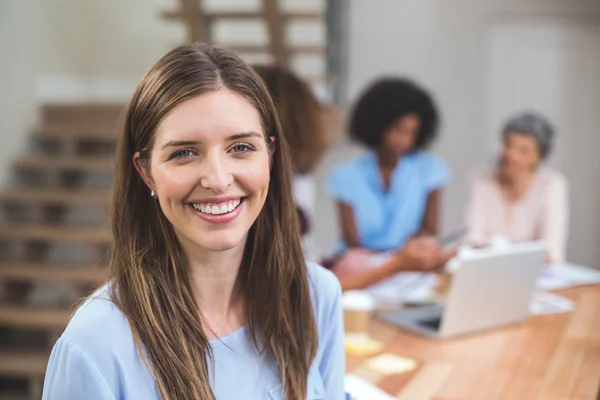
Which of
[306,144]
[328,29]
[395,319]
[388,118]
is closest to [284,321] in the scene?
[395,319]

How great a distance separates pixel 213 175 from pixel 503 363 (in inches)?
40.5

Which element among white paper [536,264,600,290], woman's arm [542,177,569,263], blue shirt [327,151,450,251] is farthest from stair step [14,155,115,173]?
white paper [536,264,600,290]

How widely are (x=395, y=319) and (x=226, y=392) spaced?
38.0 inches

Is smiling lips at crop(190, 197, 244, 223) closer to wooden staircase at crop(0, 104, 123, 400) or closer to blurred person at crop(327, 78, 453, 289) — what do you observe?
blurred person at crop(327, 78, 453, 289)

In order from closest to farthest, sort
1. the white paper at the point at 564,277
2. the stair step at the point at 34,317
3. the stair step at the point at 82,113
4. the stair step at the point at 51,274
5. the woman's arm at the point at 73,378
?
the woman's arm at the point at 73,378
the white paper at the point at 564,277
the stair step at the point at 34,317
the stair step at the point at 51,274
the stair step at the point at 82,113

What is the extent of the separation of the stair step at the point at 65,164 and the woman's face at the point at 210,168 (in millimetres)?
3679

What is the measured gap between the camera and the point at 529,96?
4.74 m

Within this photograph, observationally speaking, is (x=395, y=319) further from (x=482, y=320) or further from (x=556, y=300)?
(x=556, y=300)

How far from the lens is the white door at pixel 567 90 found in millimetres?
4633

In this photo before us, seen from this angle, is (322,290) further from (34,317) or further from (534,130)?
(34,317)

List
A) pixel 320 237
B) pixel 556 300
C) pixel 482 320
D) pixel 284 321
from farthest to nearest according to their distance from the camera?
pixel 320 237 < pixel 556 300 < pixel 482 320 < pixel 284 321

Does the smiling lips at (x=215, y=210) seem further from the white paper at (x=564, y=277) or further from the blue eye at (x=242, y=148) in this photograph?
the white paper at (x=564, y=277)

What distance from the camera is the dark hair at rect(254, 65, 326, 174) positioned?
236 cm

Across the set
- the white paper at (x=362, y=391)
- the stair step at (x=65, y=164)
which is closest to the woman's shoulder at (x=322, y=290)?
the white paper at (x=362, y=391)
